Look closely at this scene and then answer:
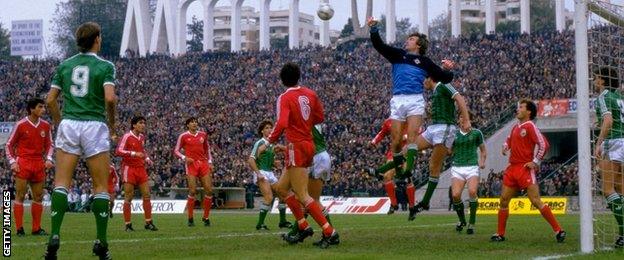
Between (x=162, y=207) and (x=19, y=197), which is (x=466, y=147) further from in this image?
(x=162, y=207)

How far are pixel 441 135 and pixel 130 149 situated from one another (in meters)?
7.93

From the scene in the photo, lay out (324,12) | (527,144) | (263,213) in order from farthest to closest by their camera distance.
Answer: (324,12), (263,213), (527,144)

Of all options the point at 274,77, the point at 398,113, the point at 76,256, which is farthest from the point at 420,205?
the point at 274,77

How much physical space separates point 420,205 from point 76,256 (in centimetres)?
614

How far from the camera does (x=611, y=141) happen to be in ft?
48.3

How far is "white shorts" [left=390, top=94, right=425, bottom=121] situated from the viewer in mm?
16531

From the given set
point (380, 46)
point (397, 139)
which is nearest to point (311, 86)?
point (397, 139)

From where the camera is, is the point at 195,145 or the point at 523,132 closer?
the point at 523,132

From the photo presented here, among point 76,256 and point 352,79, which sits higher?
point 352,79

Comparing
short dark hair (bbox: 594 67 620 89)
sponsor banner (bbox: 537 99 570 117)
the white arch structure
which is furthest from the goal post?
the white arch structure

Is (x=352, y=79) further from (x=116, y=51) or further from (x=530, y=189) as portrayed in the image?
(x=116, y=51)

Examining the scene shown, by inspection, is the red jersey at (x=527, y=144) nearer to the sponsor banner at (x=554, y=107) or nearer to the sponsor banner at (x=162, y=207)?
the sponsor banner at (x=162, y=207)

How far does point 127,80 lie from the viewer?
2655 inches

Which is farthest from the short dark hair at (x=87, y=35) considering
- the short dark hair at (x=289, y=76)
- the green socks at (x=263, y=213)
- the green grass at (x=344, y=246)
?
the green socks at (x=263, y=213)
